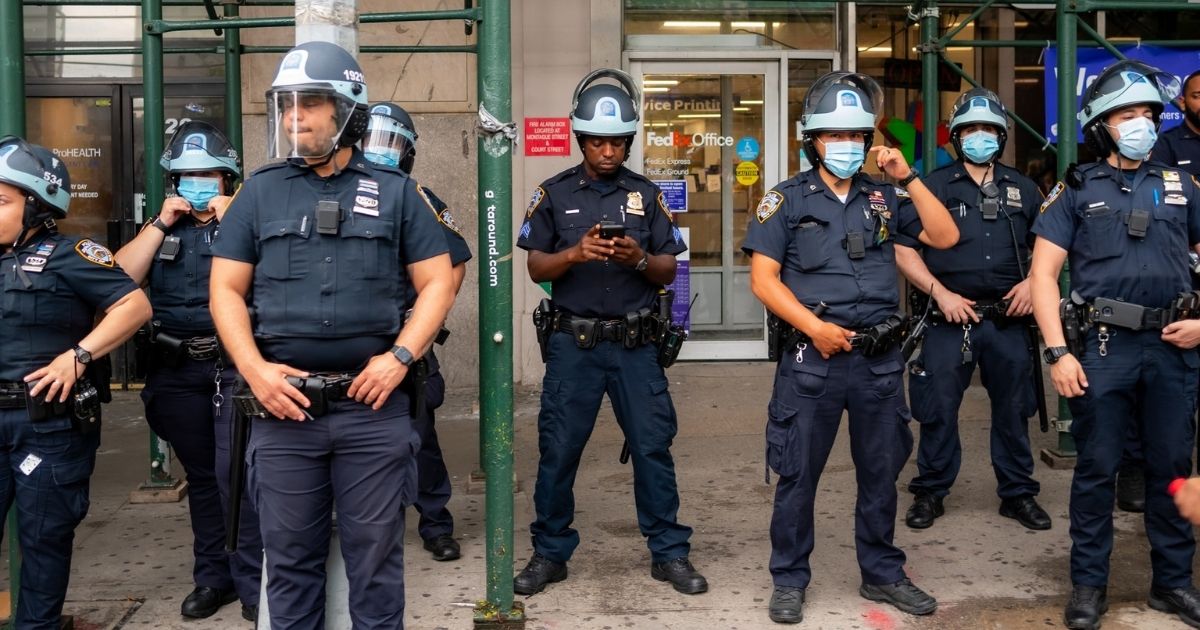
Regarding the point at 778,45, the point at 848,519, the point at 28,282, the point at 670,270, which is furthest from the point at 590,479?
the point at 778,45

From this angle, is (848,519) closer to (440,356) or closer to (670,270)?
(670,270)

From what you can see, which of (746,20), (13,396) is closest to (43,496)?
(13,396)

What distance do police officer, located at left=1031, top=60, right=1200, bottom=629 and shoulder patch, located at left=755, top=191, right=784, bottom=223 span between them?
1.03 meters

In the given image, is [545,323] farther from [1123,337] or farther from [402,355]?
[1123,337]

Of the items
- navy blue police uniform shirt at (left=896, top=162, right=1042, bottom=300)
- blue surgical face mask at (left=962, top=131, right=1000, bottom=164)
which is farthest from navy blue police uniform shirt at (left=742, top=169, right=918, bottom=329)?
blue surgical face mask at (left=962, top=131, right=1000, bottom=164)

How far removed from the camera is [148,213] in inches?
257

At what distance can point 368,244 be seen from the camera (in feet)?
12.8

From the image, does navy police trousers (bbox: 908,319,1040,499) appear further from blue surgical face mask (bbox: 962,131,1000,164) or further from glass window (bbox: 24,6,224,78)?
glass window (bbox: 24,6,224,78)

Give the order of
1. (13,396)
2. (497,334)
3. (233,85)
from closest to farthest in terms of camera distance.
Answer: (13,396), (497,334), (233,85)

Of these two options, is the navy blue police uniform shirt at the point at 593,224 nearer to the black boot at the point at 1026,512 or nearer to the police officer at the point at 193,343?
the police officer at the point at 193,343

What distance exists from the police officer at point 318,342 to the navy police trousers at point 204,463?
1.12 m

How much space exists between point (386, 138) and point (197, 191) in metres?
0.86

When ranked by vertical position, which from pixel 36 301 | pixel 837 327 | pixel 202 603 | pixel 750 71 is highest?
pixel 750 71

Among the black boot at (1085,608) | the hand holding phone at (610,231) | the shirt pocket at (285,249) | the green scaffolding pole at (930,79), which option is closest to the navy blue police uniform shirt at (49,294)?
the shirt pocket at (285,249)
